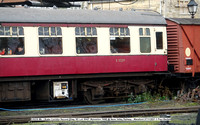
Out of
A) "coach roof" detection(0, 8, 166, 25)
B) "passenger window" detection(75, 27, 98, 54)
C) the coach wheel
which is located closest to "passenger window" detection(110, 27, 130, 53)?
"coach roof" detection(0, 8, 166, 25)

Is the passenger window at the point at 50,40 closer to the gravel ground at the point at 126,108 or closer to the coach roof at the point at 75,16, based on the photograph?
the coach roof at the point at 75,16

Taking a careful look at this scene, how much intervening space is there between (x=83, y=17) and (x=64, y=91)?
3051mm

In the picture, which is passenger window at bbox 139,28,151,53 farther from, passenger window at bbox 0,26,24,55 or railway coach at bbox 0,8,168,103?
passenger window at bbox 0,26,24,55

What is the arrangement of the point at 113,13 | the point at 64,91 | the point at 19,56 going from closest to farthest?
the point at 19,56, the point at 64,91, the point at 113,13

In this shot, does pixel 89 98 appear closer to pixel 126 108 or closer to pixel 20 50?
pixel 126 108

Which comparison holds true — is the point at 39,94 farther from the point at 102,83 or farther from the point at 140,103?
the point at 140,103

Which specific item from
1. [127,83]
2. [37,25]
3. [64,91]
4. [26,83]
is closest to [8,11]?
[37,25]

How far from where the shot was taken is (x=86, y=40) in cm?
1396

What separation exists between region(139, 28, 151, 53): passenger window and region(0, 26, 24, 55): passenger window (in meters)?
5.02

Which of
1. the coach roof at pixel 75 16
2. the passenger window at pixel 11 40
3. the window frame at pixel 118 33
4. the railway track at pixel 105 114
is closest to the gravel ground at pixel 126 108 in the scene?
the railway track at pixel 105 114

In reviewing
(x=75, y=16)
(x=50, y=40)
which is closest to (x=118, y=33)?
(x=75, y=16)

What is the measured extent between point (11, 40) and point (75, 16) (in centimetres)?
272

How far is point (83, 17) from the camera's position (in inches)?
554

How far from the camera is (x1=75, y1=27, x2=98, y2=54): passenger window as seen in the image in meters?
13.8
